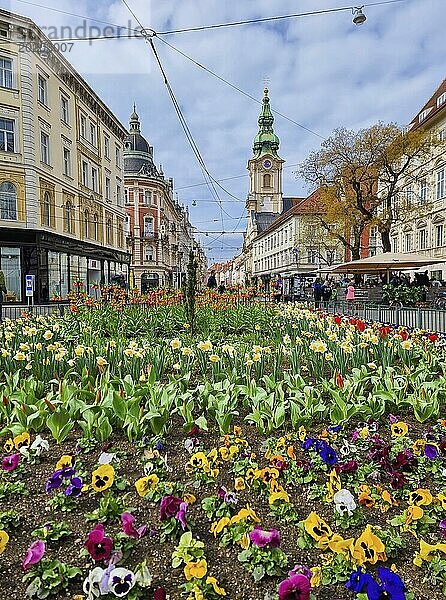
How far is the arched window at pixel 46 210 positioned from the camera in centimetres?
2745

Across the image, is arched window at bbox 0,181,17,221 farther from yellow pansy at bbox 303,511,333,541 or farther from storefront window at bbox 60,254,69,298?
yellow pansy at bbox 303,511,333,541

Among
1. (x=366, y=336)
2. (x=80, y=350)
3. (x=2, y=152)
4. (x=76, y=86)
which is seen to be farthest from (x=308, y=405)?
(x=76, y=86)

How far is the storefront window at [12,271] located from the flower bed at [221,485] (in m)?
22.2

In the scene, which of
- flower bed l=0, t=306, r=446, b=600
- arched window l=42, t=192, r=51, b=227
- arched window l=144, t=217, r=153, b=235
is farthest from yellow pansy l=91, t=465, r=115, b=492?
arched window l=144, t=217, r=153, b=235

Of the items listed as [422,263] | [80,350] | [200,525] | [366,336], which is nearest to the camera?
[200,525]

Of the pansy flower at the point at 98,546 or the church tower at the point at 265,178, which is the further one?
the church tower at the point at 265,178

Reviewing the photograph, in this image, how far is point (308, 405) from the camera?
398cm

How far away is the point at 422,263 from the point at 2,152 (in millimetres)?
22111

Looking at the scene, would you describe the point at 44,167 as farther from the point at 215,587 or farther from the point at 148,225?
the point at 148,225

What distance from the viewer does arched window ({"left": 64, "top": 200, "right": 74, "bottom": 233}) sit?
30859mm

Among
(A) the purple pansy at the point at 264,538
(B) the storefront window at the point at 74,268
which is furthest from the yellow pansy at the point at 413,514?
(B) the storefront window at the point at 74,268

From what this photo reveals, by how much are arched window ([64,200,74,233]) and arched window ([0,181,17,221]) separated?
5.34 metres

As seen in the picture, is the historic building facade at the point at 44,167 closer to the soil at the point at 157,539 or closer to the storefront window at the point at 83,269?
the storefront window at the point at 83,269

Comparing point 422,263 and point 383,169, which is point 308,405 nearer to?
point 422,263
